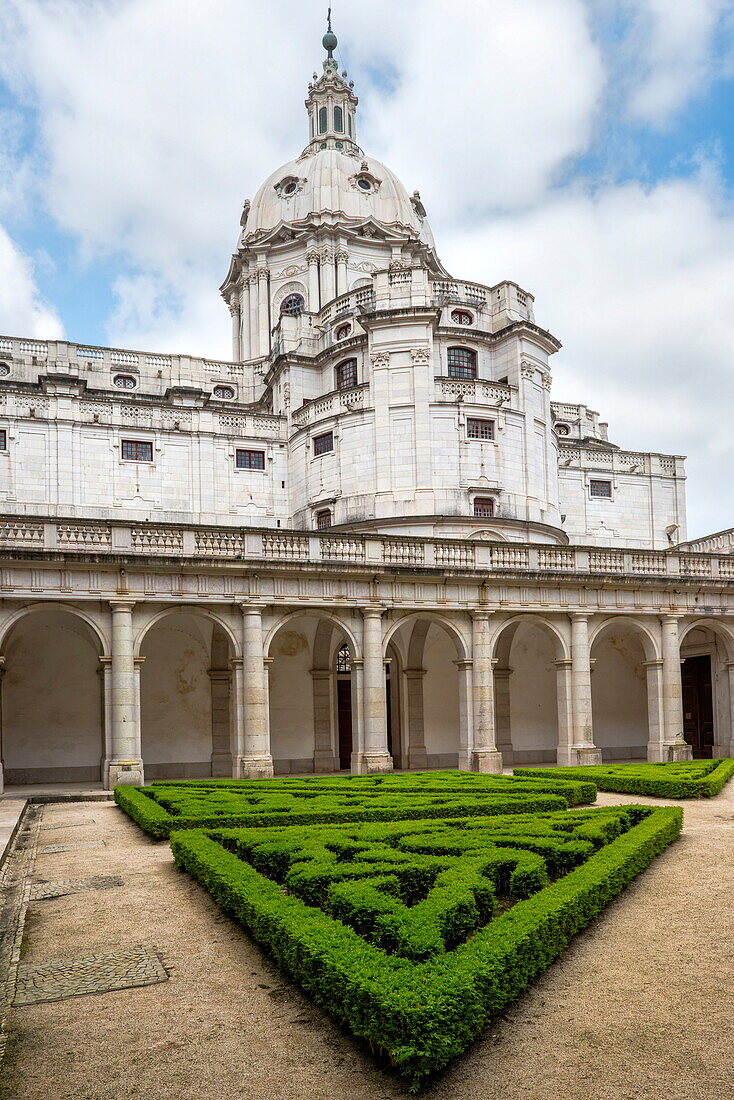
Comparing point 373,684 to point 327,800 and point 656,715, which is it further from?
point 656,715

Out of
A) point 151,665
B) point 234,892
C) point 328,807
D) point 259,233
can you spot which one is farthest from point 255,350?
point 234,892

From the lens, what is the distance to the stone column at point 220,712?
3159 cm

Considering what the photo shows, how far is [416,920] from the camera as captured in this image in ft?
27.1

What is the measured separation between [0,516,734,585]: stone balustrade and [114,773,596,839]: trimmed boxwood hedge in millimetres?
7113

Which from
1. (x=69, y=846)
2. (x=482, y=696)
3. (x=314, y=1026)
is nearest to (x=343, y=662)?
(x=482, y=696)

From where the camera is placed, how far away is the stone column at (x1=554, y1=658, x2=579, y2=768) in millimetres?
30641

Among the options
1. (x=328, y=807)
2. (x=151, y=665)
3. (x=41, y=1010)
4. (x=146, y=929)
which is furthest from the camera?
(x=151, y=665)

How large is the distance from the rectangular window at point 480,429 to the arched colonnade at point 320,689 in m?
10.2

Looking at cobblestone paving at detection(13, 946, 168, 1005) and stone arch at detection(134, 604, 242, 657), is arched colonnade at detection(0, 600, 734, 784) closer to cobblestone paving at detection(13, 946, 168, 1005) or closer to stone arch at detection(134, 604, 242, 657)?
stone arch at detection(134, 604, 242, 657)

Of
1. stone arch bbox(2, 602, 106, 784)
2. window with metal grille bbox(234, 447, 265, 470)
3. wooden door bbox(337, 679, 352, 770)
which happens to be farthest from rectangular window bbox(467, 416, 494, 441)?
stone arch bbox(2, 602, 106, 784)

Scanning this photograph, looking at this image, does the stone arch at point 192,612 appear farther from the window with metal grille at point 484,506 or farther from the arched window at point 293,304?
the arched window at point 293,304

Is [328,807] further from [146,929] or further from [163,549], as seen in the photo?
[163,549]

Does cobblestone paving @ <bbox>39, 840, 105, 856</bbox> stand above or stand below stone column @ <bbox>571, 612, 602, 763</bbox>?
below

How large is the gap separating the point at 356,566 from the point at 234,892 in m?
18.0
